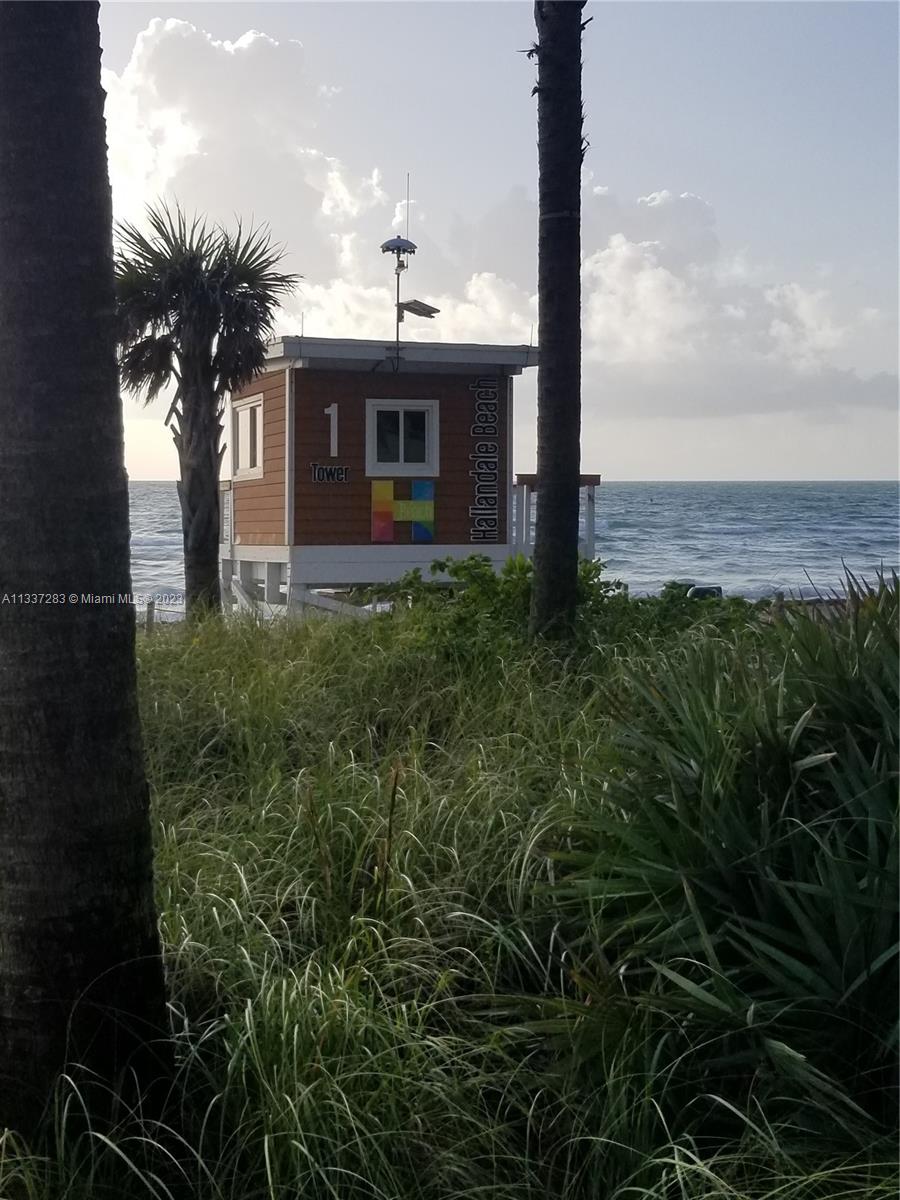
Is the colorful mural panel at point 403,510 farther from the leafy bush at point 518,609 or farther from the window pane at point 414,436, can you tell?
the leafy bush at point 518,609

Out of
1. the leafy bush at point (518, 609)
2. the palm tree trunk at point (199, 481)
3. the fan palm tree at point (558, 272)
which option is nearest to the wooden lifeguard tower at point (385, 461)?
the palm tree trunk at point (199, 481)

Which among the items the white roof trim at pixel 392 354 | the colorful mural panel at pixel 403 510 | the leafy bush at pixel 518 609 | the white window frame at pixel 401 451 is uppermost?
the white roof trim at pixel 392 354

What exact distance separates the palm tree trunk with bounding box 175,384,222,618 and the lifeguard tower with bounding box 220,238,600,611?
383 centimetres

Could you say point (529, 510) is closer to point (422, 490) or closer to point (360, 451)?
point (422, 490)

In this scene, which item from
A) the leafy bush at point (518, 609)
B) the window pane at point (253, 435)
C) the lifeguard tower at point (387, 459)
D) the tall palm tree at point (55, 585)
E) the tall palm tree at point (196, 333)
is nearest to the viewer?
the tall palm tree at point (55, 585)


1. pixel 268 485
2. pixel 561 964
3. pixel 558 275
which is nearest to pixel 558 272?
pixel 558 275

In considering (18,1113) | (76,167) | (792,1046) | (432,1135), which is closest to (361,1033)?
(432,1135)

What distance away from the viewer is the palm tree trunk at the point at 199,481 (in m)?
12.4

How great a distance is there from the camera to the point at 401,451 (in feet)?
56.4

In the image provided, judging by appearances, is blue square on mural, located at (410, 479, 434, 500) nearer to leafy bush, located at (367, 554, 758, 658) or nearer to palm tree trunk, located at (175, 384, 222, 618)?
palm tree trunk, located at (175, 384, 222, 618)

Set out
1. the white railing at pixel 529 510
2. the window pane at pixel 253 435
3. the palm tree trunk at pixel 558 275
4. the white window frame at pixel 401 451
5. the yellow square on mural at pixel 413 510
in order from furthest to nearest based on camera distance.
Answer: the window pane at pixel 253 435
the white railing at pixel 529 510
the yellow square on mural at pixel 413 510
the white window frame at pixel 401 451
the palm tree trunk at pixel 558 275

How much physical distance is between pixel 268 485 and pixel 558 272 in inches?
414

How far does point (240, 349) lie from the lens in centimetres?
1239

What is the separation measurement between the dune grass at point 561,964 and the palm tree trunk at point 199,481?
24.4 feet
